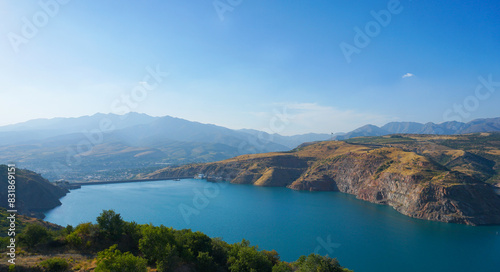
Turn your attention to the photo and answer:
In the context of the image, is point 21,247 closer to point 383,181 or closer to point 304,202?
point 304,202

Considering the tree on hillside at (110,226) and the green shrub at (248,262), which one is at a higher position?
the tree on hillside at (110,226)

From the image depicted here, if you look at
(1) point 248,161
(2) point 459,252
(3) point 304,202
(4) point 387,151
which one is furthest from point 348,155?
(2) point 459,252

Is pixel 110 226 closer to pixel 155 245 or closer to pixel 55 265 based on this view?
pixel 155 245

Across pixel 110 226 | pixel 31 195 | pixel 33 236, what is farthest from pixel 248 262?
pixel 31 195

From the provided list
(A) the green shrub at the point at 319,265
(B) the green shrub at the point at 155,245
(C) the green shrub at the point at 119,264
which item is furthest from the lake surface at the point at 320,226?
(C) the green shrub at the point at 119,264

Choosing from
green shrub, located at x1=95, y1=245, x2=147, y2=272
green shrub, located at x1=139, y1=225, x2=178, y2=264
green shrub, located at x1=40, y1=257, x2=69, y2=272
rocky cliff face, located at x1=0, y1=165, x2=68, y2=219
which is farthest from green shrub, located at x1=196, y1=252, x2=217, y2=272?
rocky cliff face, located at x1=0, y1=165, x2=68, y2=219

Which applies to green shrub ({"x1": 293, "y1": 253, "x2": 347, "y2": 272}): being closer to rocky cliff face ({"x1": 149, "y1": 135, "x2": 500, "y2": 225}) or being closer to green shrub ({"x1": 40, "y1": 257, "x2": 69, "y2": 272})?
green shrub ({"x1": 40, "y1": 257, "x2": 69, "y2": 272})

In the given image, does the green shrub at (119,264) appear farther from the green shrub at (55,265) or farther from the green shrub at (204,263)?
the green shrub at (204,263)
